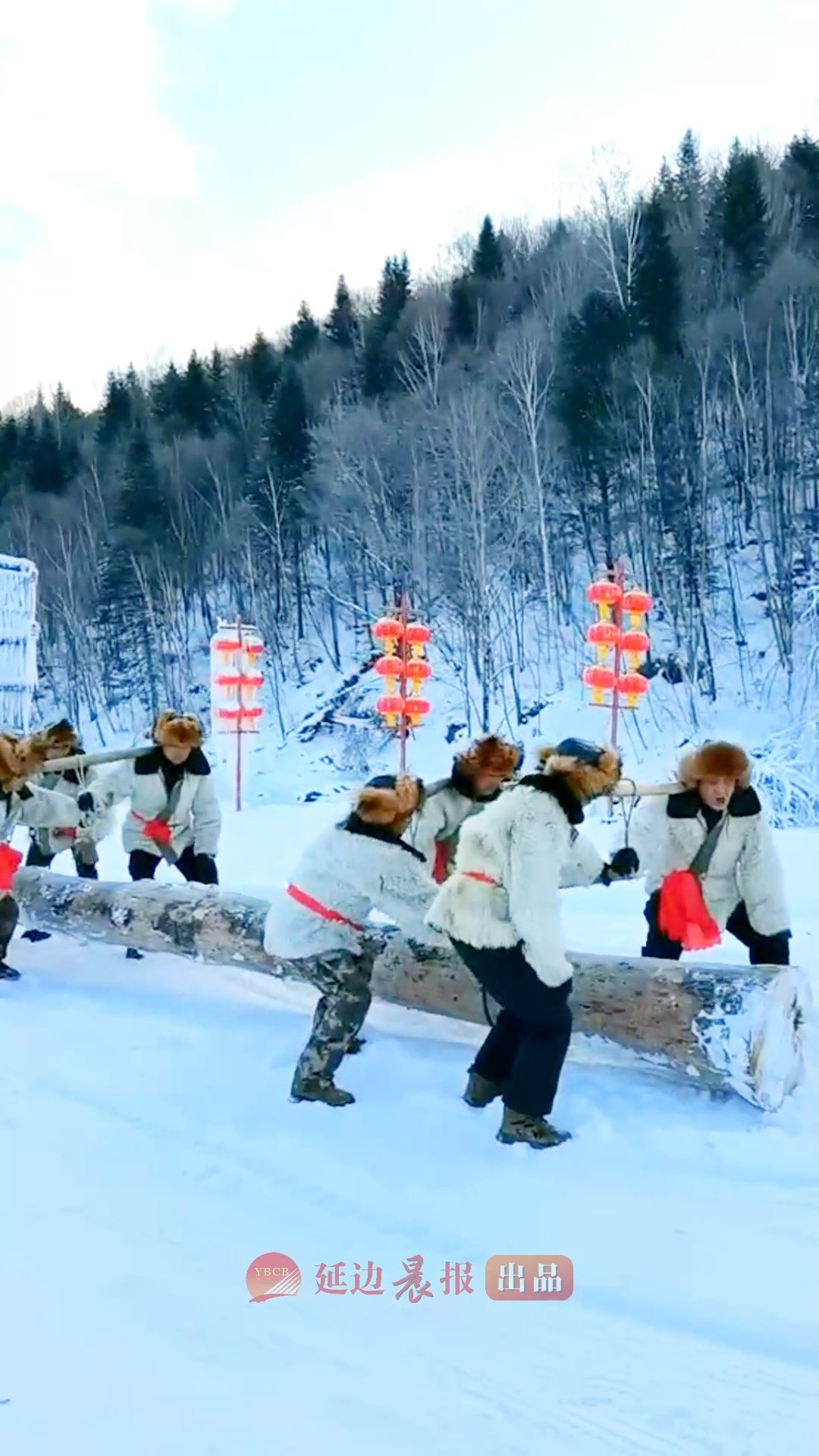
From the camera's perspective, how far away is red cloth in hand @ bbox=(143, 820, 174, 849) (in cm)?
661

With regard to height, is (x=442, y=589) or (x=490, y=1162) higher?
(x=442, y=589)

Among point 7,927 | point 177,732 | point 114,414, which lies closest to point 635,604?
point 177,732

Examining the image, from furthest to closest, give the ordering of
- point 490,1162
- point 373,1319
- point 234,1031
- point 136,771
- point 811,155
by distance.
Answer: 1. point 811,155
2. point 136,771
3. point 234,1031
4. point 490,1162
5. point 373,1319

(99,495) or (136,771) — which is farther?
(99,495)

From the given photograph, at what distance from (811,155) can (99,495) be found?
88.6 feet

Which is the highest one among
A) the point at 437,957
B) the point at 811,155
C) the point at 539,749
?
the point at 811,155

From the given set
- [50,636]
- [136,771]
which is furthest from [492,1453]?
[50,636]

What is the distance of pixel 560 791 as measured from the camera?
373cm

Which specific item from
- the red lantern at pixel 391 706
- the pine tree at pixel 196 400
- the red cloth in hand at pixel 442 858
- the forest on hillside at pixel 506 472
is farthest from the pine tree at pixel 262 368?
the red cloth in hand at pixel 442 858

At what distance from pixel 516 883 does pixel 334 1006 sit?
1038mm

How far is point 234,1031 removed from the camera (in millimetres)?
5137

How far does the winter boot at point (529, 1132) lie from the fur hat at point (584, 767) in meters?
1.13

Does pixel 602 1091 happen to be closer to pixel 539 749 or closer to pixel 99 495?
pixel 539 749

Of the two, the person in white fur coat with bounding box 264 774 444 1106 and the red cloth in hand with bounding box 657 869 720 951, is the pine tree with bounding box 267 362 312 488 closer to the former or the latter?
the red cloth in hand with bounding box 657 869 720 951
